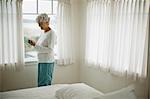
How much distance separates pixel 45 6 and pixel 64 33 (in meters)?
0.60

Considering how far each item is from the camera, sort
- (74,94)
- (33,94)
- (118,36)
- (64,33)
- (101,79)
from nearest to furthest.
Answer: (74,94)
(33,94)
(118,36)
(101,79)
(64,33)

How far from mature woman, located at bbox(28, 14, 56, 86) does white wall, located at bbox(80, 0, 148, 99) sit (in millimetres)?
871

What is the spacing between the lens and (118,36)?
10.5 feet

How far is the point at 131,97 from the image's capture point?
219 cm

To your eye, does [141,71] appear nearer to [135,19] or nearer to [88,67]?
[135,19]

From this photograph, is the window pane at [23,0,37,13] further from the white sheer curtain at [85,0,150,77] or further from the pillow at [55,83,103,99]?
the pillow at [55,83,103,99]

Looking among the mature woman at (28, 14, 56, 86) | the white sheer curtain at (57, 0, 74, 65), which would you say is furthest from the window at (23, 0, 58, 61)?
the mature woman at (28, 14, 56, 86)

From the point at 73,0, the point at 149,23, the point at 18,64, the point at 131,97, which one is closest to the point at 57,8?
the point at 73,0

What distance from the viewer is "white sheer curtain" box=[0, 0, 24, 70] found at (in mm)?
3410

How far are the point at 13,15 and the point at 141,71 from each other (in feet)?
6.99

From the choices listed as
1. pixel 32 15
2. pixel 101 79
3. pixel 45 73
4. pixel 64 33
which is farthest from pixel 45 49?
pixel 101 79

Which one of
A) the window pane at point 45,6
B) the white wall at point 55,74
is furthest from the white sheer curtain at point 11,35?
the window pane at point 45,6

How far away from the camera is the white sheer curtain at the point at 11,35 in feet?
11.2

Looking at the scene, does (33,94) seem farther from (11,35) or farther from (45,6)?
(45,6)
